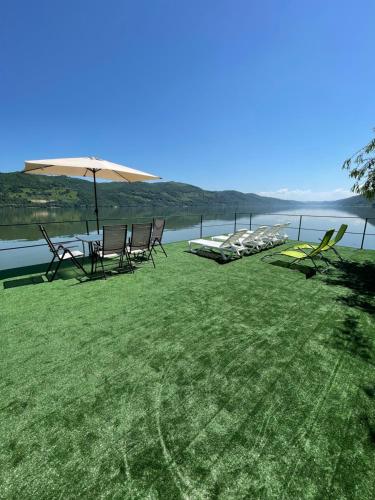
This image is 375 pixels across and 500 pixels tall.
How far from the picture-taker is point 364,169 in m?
6.78

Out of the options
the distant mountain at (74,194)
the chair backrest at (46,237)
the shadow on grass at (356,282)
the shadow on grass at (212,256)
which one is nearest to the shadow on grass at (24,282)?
the chair backrest at (46,237)

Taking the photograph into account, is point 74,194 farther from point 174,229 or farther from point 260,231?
point 260,231

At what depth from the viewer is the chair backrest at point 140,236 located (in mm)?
5031

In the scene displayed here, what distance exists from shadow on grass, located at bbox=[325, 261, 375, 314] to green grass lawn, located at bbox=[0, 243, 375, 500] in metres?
0.06

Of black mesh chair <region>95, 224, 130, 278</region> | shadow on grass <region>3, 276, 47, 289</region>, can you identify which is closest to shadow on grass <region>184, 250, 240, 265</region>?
black mesh chair <region>95, 224, 130, 278</region>

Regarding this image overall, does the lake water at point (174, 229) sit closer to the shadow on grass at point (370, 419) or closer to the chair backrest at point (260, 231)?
the chair backrest at point (260, 231)

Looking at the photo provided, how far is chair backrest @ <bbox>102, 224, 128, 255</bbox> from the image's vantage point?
14.7ft

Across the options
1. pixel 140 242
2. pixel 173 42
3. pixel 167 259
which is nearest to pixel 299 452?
pixel 140 242

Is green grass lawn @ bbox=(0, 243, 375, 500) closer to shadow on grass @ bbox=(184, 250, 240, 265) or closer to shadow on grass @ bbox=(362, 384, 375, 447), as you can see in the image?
shadow on grass @ bbox=(362, 384, 375, 447)

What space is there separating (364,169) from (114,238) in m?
7.14

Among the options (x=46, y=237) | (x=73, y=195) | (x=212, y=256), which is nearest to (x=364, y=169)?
(x=212, y=256)

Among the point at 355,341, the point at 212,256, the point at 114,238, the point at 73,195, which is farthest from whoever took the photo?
the point at 73,195

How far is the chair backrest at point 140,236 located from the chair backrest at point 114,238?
1.02 feet

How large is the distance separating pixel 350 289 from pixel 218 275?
2389 millimetres
